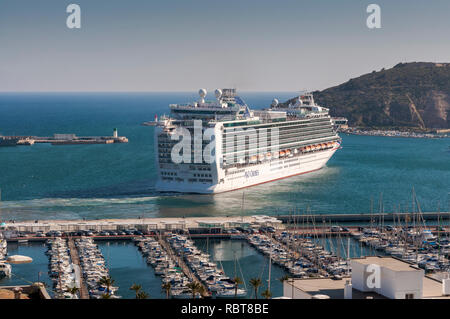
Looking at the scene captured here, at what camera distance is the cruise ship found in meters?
50.7

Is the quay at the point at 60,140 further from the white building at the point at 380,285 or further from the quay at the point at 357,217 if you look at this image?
the white building at the point at 380,285

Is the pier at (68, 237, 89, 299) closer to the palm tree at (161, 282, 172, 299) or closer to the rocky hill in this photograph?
the palm tree at (161, 282, 172, 299)

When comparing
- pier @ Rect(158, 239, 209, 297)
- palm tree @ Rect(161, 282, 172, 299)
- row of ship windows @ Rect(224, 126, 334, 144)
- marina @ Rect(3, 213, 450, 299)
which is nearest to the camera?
palm tree @ Rect(161, 282, 172, 299)

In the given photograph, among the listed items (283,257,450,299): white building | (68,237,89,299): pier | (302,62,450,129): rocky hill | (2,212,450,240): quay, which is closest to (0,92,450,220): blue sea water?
(2,212,450,240): quay

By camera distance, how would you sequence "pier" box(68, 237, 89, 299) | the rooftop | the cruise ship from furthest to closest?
the cruise ship, "pier" box(68, 237, 89, 299), the rooftop

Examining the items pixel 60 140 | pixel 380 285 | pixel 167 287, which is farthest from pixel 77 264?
pixel 60 140

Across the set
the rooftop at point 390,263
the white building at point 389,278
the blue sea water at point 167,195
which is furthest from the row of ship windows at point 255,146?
the white building at point 389,278

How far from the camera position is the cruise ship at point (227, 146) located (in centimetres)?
5072

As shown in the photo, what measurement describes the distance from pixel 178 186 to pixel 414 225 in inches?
649

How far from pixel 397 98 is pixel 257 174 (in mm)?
86408

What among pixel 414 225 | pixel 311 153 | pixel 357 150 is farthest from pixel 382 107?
pixel 414 225

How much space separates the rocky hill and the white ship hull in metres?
64.3
